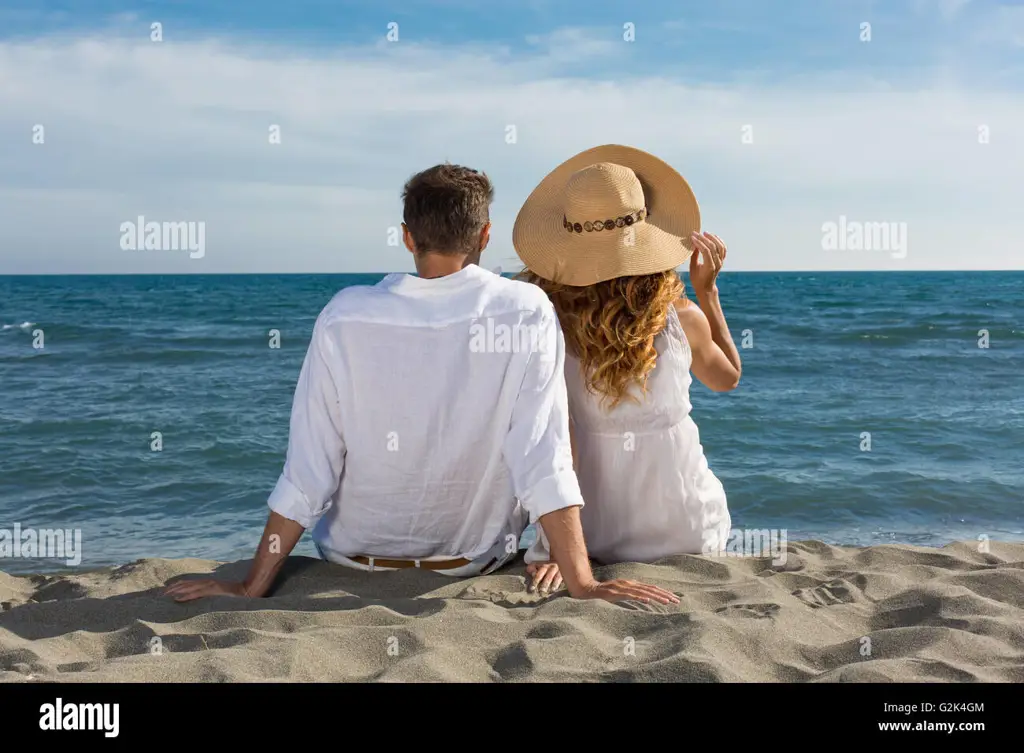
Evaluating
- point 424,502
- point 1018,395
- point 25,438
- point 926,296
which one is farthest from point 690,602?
point 926,296

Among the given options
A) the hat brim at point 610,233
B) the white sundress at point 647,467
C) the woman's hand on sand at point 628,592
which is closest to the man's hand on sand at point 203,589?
the woman's hand on sand at point 628,592

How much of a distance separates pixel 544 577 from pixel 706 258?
53.3 inches

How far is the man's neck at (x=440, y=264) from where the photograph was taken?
11.2ft

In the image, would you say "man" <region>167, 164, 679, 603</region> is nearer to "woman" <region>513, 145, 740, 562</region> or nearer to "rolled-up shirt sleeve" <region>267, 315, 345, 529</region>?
"rolled-up shirt sleeve" <region>267, 315, 345, 529</region>

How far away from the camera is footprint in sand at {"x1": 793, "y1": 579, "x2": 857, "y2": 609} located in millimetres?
3537

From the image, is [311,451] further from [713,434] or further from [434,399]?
[713,434]

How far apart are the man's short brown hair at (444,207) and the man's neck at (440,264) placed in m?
0.02

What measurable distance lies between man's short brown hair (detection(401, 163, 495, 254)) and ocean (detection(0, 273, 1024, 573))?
2.79 meters

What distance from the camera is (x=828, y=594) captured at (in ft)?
11.9

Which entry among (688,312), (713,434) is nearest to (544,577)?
(688,312)

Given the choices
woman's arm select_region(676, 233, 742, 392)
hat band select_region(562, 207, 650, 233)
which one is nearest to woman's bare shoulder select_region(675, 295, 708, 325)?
woman's arm select_region(676, 233, 742, 392)

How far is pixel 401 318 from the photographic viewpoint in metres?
3.33
